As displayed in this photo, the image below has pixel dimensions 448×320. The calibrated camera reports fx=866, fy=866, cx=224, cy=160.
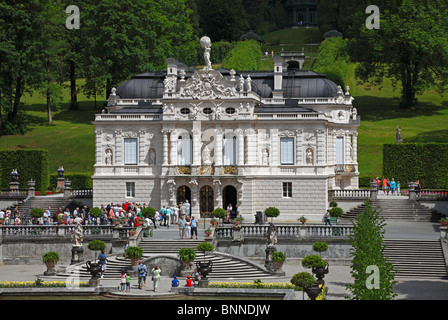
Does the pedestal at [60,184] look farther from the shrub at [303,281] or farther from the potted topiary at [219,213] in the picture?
the shrub at [303,281]

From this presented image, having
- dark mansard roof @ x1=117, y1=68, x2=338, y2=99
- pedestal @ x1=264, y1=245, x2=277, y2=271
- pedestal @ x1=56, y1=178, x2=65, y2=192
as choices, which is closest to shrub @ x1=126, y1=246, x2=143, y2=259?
pedestal @ x1=264, y1=245, x2=277, y2=271

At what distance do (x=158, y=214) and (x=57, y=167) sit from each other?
87.6ft

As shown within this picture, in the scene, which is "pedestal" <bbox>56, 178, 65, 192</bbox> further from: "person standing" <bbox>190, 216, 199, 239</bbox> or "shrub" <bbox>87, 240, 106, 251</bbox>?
"person standing" <bbox>190, 216, 199, 239</bbox>

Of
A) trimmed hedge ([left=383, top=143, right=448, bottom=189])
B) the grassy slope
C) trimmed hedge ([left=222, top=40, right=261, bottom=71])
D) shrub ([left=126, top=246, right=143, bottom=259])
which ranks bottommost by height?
shrub ([left=126, top=246, right=143, bottom=259])

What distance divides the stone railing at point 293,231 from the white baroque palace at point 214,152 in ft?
35.7

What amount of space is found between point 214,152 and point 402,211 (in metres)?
15.2

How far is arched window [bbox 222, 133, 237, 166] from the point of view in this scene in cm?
6762

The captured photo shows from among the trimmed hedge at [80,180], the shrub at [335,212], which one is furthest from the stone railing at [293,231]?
the trimmed hedge at [80,180]

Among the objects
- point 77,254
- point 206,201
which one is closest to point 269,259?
point 77,254

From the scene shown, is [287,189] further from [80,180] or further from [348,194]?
[80,180]

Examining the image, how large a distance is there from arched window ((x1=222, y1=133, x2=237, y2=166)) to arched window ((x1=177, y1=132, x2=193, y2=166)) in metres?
2.70

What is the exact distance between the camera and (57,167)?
8644 cm

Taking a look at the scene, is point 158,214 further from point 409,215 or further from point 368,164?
point 368,164
